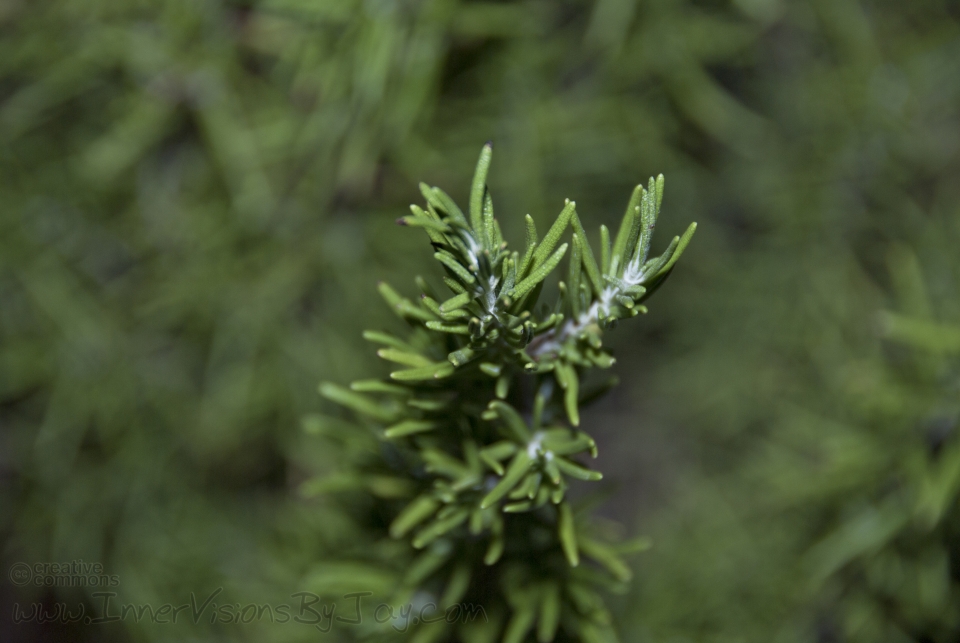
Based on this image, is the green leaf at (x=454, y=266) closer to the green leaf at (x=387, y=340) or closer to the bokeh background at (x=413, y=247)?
the green leaf at (x=387, y=340)

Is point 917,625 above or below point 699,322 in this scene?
below

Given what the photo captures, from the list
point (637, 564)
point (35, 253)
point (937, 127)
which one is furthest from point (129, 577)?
point (937, 127)

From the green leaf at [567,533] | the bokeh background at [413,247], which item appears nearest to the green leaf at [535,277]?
the green leaf at [567,533]

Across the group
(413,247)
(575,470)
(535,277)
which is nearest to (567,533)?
(575,470)

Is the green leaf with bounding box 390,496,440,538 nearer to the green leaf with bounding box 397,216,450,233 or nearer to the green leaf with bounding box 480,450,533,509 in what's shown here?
the green leaf with bounding box 480,450,533,509

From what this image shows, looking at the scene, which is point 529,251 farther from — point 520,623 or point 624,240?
point 520,623

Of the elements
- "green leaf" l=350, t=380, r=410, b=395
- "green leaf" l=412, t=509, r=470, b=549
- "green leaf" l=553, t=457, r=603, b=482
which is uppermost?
"green leaf" l=350, t=380, r=410, b=395

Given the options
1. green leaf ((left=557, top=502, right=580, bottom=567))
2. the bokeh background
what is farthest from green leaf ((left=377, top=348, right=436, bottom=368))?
the bokeh background

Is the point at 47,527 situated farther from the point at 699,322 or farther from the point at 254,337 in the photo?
the point at 699,322
